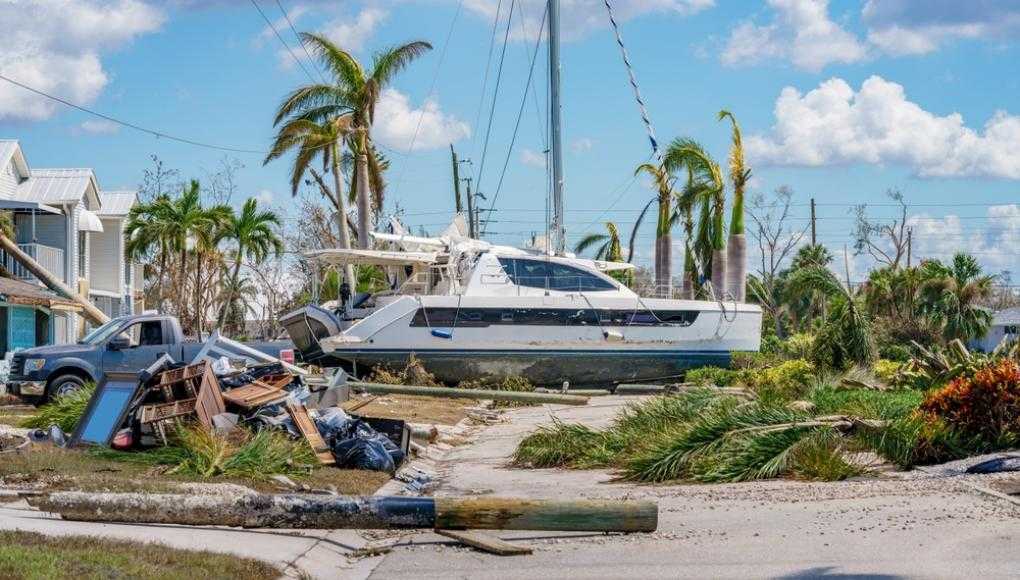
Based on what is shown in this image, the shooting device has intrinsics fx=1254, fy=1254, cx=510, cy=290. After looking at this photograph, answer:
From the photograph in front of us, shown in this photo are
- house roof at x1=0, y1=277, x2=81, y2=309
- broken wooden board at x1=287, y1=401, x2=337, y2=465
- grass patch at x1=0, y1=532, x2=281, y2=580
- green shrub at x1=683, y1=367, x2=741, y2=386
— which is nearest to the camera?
grass patch at x1=0, y1=532, x2=281, y2=580

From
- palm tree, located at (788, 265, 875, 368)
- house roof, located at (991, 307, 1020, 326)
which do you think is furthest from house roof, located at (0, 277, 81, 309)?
house roof, located at (991, 307, 1020, 326)

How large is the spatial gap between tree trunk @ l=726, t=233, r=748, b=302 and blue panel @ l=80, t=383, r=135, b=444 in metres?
21.5

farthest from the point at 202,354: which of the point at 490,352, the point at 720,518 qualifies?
the point at 490,352

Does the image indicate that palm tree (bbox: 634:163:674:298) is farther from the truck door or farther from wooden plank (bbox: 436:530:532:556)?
wooden plank (bbox: 436:530:532:556)

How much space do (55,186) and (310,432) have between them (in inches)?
1232

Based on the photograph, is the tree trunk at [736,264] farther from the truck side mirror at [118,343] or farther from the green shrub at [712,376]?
the truck side mirror at [118,343]

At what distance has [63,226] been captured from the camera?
138 feet

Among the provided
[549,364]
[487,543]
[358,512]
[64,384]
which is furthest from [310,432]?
[549,364]

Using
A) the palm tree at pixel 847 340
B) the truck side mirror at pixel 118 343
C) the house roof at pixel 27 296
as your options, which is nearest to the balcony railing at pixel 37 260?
the house roof at pixel 27 296

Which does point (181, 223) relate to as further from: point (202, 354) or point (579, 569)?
point (579, 569)

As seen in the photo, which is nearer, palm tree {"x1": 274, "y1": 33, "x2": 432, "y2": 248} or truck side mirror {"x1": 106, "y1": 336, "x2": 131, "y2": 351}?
truck side mirror {"x1": 106, "y1": 336, "x2": 131, "y2": 351}

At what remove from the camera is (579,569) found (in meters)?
9.30

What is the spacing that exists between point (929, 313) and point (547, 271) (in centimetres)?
1855

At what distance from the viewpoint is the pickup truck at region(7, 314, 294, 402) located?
71.1 ft
